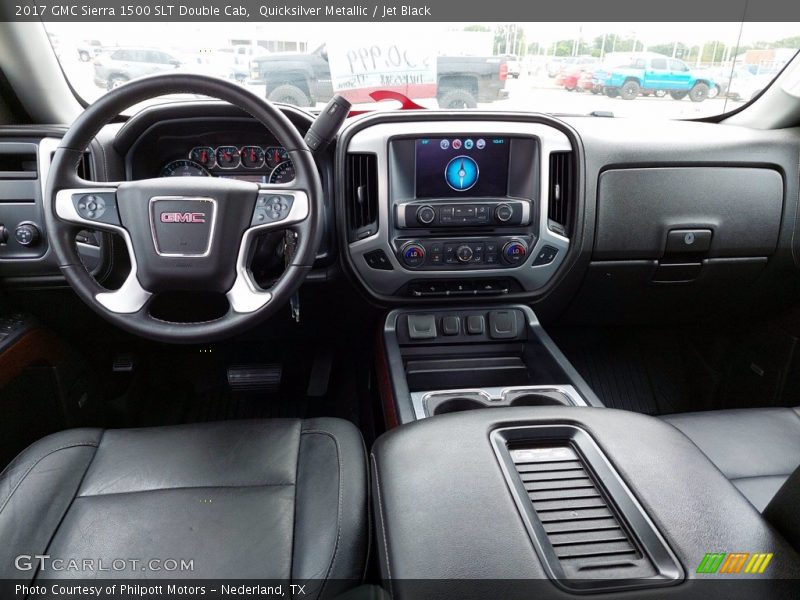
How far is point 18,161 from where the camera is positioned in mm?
1569

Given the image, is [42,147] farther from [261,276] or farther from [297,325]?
[297,325]

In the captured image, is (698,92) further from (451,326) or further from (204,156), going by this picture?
(204,156)

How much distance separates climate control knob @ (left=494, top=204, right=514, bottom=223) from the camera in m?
1.69

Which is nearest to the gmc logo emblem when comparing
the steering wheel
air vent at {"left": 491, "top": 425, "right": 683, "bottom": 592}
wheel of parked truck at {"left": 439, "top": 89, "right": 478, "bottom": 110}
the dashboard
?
the steering wheel

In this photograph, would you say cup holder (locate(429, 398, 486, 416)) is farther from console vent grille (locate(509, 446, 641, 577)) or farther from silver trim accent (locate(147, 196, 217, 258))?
silver trim accent (locate(147, 196, 217, 258))

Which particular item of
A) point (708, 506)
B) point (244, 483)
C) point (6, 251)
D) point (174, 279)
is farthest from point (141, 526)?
point (6, 251)

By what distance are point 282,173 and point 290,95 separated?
0.24 metres

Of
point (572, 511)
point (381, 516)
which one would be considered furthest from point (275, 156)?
point (572, 511)

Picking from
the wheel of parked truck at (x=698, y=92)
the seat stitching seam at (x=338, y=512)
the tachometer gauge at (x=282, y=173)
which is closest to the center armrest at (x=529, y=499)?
the seat stitching seam at (x=338, y=512)

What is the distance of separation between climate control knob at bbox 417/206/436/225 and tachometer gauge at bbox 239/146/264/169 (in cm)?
49

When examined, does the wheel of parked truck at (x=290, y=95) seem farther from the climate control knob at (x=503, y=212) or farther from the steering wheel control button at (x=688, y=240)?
the steering wheel control button at (x=688, y=240)

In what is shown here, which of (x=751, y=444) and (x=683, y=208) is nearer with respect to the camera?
(x=751, y=444)

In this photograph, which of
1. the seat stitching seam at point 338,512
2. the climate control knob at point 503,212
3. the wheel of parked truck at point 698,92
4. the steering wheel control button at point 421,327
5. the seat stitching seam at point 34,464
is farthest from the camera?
the wheel of parked truck at point 698,92

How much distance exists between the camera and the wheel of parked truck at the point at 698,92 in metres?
1.97
